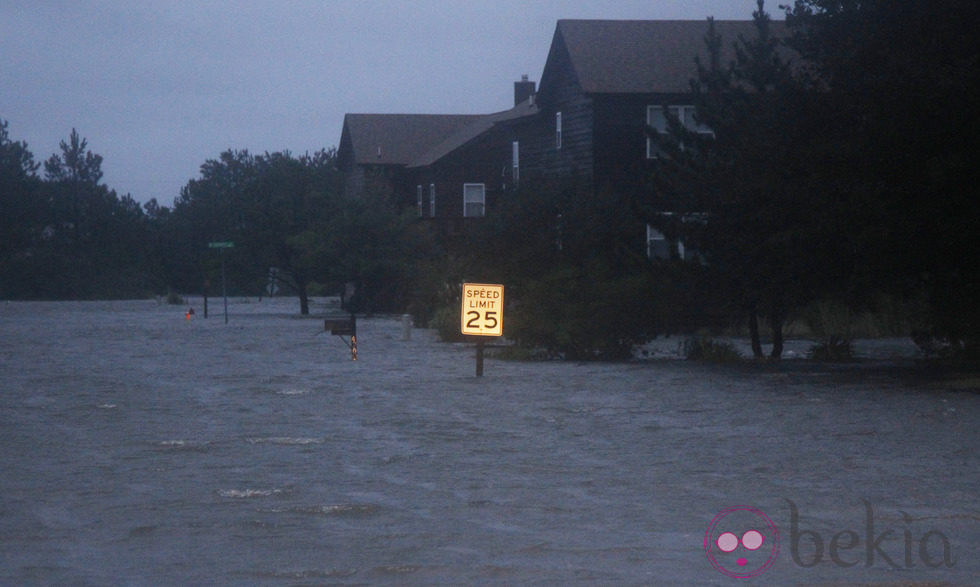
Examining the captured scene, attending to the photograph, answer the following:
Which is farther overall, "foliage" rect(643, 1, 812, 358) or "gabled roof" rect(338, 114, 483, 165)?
"gabled roof" rect(338, 114, 483, 165)

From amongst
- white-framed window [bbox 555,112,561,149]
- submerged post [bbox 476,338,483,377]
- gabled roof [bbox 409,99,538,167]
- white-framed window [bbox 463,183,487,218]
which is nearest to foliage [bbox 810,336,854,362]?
submerged post [bbox 476,338,483,377]

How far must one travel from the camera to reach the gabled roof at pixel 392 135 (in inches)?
2968

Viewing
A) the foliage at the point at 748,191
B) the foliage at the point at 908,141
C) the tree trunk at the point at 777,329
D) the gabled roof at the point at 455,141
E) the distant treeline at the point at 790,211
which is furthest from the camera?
the gabled roof at the point at 455,141

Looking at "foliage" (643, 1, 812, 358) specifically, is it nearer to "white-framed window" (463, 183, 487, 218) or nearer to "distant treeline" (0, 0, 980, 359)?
"distant treeline" (0, 0, 980, 359)

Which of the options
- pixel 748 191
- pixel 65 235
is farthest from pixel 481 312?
pixel 65 235

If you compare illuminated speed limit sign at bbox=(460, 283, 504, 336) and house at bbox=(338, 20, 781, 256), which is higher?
house at bbox=(338, 20, 781, 256)

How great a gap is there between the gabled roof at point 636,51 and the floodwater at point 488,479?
70.8 feet

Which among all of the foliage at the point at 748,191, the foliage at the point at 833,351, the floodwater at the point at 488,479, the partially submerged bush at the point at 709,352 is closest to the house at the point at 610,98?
the foliage at the point at 748,191

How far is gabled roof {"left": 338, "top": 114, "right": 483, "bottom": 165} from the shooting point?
247ft

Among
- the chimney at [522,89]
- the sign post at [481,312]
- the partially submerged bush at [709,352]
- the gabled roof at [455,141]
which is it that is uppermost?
the chimney at [522,89]

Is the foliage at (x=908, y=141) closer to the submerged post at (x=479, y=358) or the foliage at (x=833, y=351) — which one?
the foliage at (x=833, y=351)

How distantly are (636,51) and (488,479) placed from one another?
35.3 meters

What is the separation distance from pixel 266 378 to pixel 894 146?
10.7 metres

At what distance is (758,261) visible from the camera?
78.3 feet
